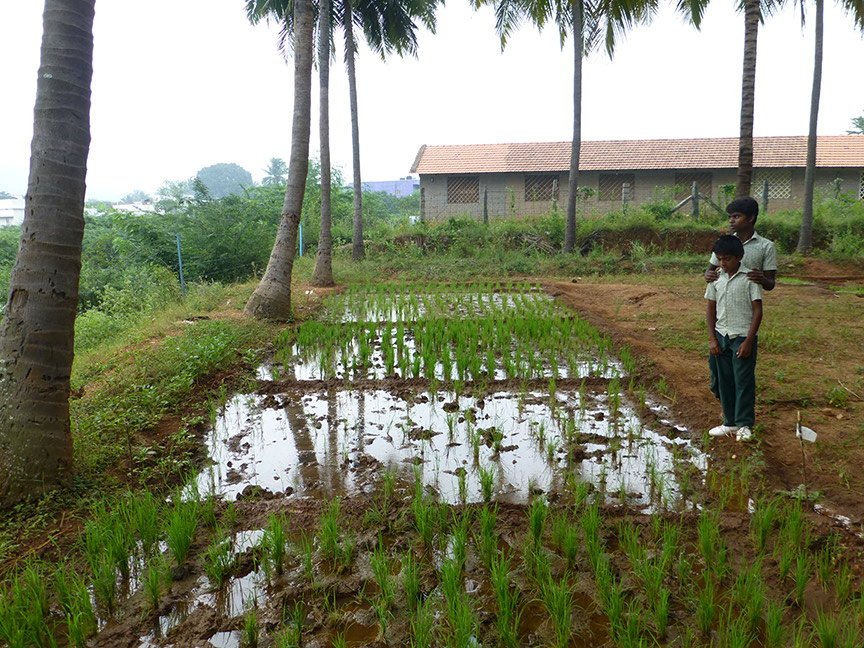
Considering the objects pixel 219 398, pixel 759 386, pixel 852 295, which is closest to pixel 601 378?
pixel 759 386

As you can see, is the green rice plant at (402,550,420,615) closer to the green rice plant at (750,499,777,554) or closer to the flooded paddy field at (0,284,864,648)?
the flooded paddy field at (0,284,864,648)

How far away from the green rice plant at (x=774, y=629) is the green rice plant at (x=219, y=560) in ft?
7.68

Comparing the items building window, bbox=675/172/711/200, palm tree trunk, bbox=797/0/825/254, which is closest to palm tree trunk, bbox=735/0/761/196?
palm tree trunk, bbox=797/0/825/254

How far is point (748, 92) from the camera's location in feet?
35.7

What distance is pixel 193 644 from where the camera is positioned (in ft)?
8.40

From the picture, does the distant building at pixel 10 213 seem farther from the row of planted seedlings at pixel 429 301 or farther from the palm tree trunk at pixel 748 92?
the palm tree trunk at pixel 748 92

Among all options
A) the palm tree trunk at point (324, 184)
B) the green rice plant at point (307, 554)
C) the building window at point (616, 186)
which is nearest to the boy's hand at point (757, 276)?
the green rice plant at point (307, 554)

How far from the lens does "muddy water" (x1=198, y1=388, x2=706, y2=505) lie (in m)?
4.09

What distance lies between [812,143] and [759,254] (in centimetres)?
1368

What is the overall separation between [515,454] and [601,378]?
6.65 ft

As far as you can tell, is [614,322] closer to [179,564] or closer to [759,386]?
[759,386]

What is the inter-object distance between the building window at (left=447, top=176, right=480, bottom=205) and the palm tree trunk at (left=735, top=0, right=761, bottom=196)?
14164 millimetres

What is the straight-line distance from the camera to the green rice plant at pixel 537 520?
3.26 metres

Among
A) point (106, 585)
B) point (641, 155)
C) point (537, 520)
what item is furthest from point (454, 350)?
point (641, 155)
